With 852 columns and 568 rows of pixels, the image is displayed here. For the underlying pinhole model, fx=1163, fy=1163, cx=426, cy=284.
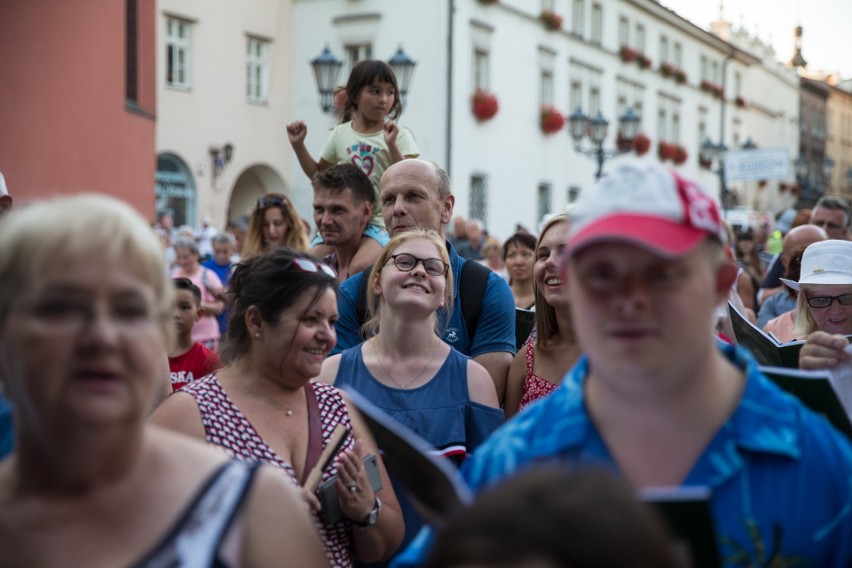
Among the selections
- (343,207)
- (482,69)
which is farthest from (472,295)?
(482,69)

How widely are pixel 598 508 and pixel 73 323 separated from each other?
1.04 metres

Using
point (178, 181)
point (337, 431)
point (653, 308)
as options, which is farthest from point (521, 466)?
point (178, 181)

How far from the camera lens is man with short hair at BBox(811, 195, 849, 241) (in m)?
10.7

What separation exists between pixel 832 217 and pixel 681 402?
9.28 meters

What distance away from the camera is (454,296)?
18.1 feet

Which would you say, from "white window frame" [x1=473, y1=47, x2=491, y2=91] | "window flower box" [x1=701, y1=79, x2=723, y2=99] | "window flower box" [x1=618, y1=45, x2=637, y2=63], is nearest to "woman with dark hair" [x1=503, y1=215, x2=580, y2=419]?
"white window frame" [x1=473, y1=47, x2=491, y2=91]

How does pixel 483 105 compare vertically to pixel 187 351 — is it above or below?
above

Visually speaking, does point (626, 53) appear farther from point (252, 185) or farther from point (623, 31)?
point (252, 185)

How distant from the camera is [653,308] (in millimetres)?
2066

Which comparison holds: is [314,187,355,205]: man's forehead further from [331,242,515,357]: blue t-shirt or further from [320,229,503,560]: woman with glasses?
[320,229,503,560]: woman with glasses

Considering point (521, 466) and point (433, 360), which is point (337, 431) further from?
point (521, 466)

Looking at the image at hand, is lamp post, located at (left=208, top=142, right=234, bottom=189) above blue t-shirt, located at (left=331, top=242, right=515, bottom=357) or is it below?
above

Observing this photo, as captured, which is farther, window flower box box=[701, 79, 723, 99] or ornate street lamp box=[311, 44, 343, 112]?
window flower box box=[701, 79, 723, 99]

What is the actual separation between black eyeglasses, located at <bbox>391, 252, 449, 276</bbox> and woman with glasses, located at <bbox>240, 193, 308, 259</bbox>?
3.58 m
